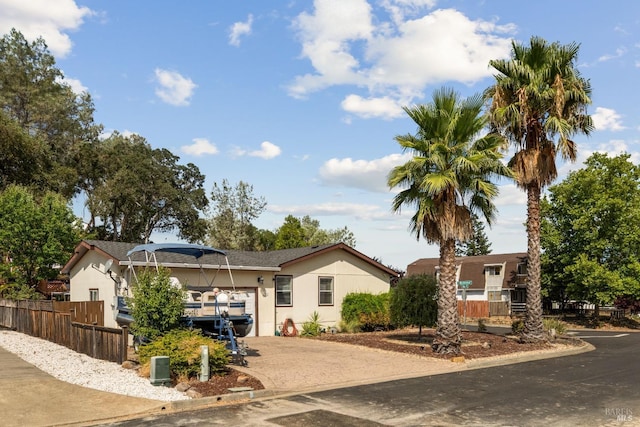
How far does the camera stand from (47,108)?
45500 millimetres

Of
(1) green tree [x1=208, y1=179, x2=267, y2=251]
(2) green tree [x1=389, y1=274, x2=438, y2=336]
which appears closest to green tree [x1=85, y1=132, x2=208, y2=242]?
(1) green tree [x1=208, y1=179, x2=267, y2=251]

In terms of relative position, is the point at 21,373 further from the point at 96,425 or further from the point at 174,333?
the point at 96,425

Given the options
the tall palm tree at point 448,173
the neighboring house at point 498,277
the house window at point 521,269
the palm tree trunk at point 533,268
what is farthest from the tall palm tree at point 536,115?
the house window at point 521,269

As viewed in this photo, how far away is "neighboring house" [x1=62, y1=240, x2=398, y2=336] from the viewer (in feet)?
72.6

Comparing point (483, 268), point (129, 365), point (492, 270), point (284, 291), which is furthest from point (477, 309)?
point (129, 365)

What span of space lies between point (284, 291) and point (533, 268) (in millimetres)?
10984

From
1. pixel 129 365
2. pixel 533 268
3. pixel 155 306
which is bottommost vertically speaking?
pixel 129 365

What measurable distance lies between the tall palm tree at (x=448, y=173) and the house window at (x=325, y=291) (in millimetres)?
9248

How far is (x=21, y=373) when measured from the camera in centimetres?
1339

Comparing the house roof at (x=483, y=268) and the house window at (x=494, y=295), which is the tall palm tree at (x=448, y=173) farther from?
the house window at (x=494, y=295)

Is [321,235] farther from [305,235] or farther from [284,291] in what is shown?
[284,291]

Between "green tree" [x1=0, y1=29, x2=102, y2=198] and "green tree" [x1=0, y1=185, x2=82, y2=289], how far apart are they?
15628mm

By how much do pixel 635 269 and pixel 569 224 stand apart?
5350 mm

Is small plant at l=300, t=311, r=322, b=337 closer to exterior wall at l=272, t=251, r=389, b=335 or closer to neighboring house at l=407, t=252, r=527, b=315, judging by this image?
exterior wall at l=272, t=251, r=389, b=335
